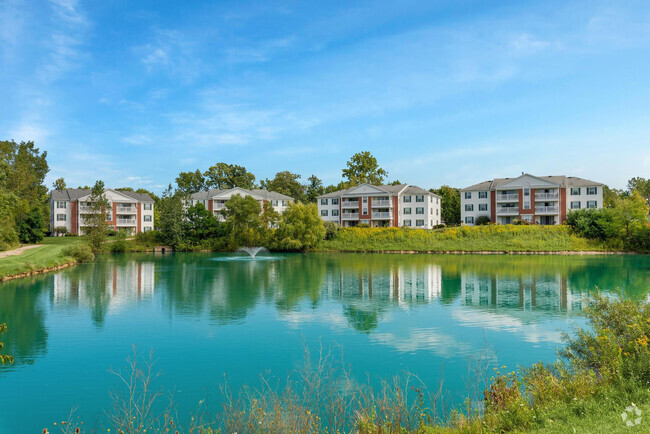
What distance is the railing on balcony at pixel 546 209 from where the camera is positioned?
226 feet

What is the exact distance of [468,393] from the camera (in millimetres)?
10750

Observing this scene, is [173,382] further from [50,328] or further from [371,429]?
[50,328]

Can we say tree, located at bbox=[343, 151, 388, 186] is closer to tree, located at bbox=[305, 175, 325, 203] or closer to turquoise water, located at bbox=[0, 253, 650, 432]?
tree, located at bbox=[305, 175, 325, 203]

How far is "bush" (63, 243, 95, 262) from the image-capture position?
4748 cm

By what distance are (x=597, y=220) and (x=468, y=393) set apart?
5820 cm

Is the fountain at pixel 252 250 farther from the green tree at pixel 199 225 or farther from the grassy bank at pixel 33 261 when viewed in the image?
the grassy bank at pixel 33 261

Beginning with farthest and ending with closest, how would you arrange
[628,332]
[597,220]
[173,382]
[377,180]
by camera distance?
[377,180] → [597,220] → [173,382] → [628,332]

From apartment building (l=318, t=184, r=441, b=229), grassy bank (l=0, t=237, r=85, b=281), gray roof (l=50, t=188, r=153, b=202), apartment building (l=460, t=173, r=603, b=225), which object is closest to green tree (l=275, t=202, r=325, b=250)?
apartment building (l=318, t=184, r=441, b=229)

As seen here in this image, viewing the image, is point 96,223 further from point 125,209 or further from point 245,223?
point 245,223

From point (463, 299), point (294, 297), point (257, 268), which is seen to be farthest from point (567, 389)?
point (257, 268)

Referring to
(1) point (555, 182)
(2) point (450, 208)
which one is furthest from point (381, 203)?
(1) point (555, 182)

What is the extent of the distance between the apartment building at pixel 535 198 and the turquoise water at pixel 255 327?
117 ft

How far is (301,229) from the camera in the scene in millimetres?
63688

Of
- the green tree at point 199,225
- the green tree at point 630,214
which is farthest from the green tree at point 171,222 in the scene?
the green tree at point 630,214
